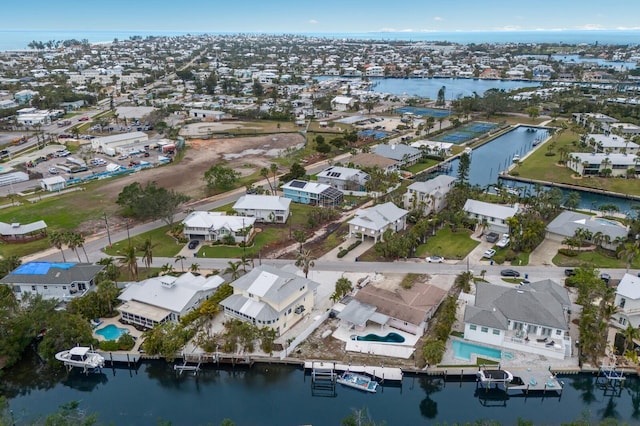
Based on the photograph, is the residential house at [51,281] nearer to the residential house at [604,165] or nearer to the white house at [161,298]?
the white house at [161,298]

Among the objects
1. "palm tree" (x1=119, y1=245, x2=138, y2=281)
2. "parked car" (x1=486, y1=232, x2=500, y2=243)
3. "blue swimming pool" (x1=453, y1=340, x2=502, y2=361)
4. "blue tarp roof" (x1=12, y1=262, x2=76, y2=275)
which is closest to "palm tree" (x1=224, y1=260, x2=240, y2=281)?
"palm tree" (x1=119, y1=245, x2=138, y2=281)

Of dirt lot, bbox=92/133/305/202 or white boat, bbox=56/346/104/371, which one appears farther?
dirt lot, bbox=92/133/305/202

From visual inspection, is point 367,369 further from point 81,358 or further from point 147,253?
point 147,253

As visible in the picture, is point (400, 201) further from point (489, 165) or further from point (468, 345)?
point (489, 165)

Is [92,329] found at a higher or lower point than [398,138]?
lower

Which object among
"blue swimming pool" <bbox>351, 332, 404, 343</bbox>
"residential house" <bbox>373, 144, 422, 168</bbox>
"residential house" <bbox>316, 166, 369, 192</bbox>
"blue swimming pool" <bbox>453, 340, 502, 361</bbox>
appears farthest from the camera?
"residential house" <bbox>373, 144, 422, 168</bbox>

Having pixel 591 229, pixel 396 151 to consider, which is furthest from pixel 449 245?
pixel 396 151

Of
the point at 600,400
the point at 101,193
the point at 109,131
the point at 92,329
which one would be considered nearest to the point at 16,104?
the point at 109,131

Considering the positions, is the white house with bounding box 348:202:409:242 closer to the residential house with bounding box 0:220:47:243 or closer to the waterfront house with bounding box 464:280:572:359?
the waterfront house with bounding box 464:280:572:359
